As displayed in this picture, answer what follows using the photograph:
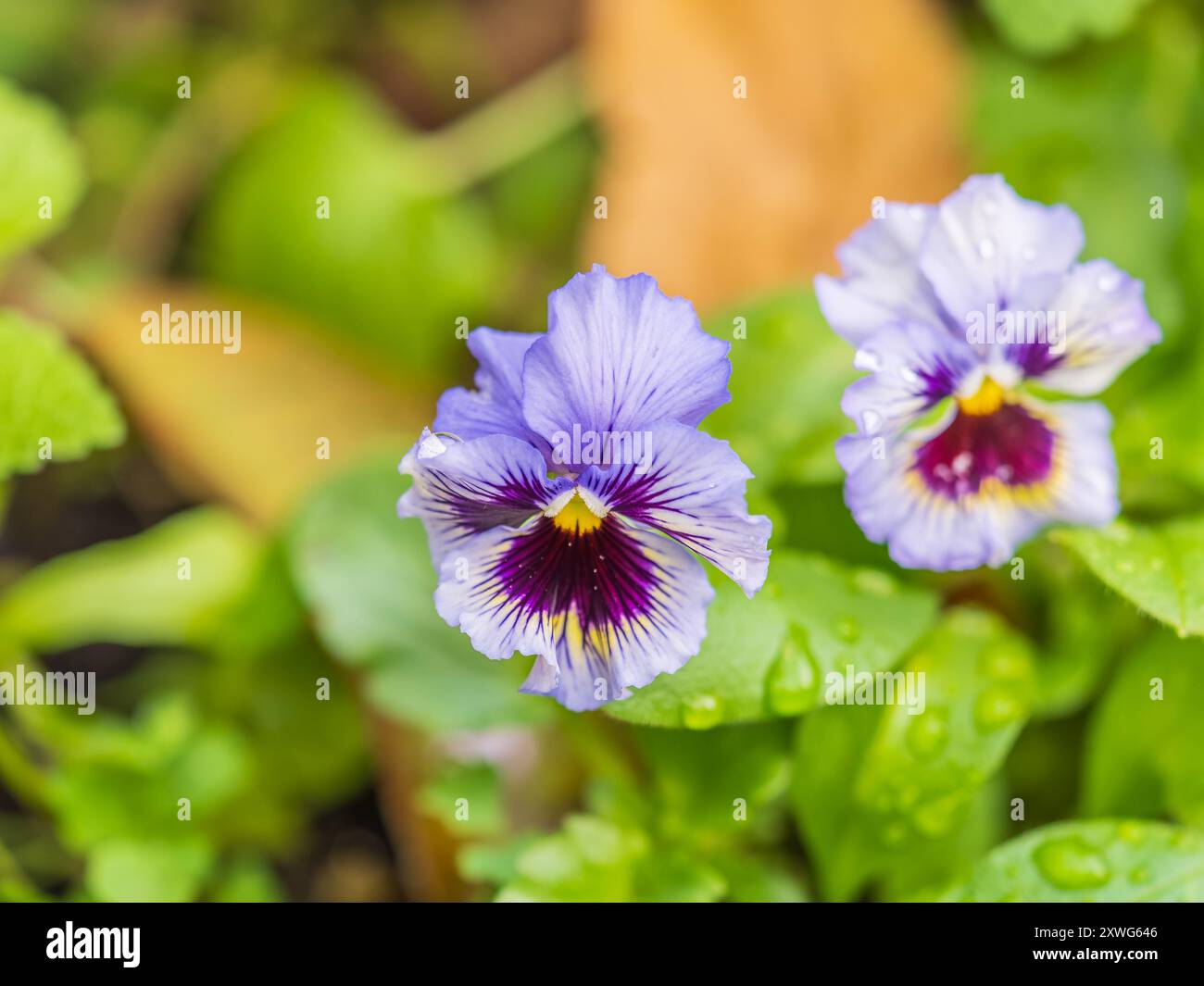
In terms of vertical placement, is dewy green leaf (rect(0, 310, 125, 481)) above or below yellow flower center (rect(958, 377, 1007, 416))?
above

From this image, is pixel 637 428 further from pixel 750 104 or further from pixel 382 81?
pixel 382 81

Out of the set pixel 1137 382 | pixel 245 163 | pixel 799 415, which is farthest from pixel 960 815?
pixel 245 163

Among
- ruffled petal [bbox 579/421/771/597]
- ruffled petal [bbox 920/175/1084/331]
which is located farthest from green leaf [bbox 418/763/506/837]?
ruffled petal [bbox 920/175/1084/331]

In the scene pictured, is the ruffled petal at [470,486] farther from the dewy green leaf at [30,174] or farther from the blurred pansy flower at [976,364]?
the dewy green leaf at [30,174]

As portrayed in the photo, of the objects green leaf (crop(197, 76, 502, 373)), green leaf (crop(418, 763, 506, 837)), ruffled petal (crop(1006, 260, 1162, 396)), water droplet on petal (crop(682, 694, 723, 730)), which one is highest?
green leaf (crop(197, 76, 502, 373))

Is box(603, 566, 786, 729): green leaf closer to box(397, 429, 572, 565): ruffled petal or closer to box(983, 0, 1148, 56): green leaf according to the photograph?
box(397, 429, 572, 565): ruffled petal
